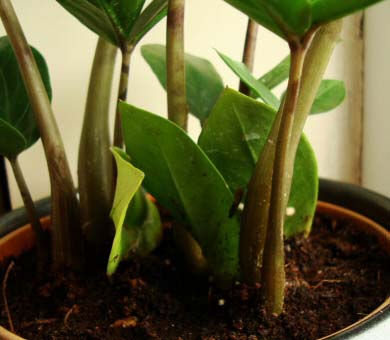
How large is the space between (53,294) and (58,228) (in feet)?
0.20

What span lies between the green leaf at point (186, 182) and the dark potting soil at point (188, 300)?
41mm

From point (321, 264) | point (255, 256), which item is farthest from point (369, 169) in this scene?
point (255, 256)

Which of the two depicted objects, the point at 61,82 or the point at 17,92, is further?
the point at 61,82

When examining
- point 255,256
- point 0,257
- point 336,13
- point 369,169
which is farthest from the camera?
point 369,169

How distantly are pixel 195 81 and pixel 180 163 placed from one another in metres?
0.17

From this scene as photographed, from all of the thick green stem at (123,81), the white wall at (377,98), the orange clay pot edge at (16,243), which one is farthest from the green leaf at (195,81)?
the white wall at (377,98)

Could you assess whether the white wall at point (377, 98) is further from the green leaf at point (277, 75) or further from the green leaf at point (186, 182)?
the green leaf at point (186, 182)

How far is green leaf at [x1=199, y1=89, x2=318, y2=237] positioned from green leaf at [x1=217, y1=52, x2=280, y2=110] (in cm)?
1

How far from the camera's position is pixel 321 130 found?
2.94 ft

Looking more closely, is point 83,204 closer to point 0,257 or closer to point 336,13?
point 0,257

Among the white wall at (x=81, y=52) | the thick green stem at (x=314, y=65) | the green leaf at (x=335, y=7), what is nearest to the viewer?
the green leaf at (x=335, y=7)

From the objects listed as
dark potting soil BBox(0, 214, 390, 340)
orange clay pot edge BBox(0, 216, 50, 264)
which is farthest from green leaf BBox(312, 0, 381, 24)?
orange clay pot edge BBox(0, 216, 50, 264)

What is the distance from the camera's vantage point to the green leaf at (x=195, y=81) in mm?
574

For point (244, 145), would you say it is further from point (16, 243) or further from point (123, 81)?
point (16, 243)
